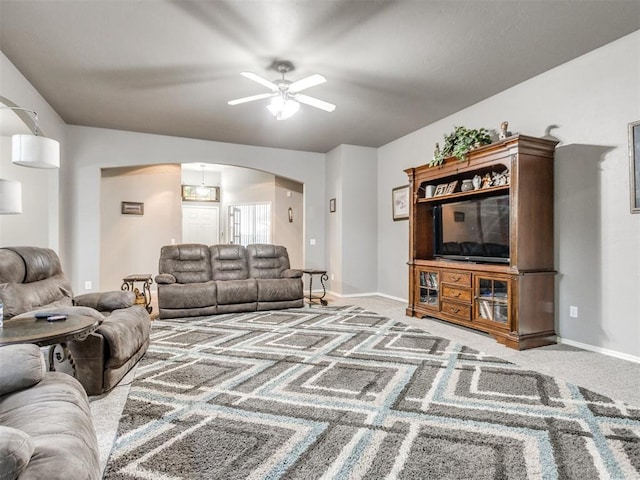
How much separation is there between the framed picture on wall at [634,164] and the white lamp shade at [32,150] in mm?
4503

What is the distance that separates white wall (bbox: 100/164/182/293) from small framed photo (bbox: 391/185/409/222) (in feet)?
14.4

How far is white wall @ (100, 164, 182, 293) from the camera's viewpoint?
675cm

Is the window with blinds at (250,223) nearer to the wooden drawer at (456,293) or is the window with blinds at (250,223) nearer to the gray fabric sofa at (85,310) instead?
the wooden drawer at (456,293)

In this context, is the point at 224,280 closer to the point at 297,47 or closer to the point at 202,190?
the point at 297,47

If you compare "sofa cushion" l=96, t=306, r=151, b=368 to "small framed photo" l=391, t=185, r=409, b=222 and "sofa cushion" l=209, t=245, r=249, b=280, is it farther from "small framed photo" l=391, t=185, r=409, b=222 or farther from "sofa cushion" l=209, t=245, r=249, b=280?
"small framed photo" l=391, t=185, r=409, b=222

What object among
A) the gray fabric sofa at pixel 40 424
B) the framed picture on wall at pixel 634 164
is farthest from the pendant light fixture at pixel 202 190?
the framed picture on wall at pixel 634 164

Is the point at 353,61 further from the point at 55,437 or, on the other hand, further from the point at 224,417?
the point at 55,437

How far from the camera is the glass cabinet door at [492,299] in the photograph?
3.59 m

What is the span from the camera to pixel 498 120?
4312 millimetres

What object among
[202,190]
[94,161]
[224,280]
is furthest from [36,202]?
[202,190]

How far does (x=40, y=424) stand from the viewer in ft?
3.83

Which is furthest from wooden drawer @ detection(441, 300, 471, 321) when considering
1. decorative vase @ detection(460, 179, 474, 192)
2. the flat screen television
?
decorative vase @ detection(460, 179, 474, 192)

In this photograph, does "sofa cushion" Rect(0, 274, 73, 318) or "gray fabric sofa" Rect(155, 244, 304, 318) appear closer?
"sofa cushion" Rect(0, 274, 73, 318)

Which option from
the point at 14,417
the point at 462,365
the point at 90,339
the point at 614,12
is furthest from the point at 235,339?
the point at 614,12
